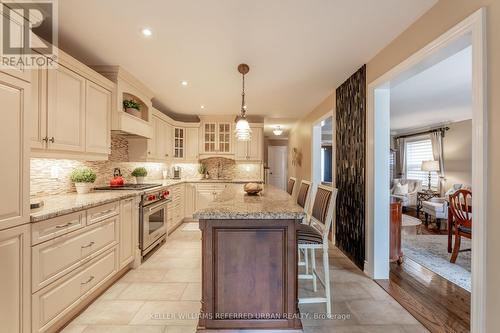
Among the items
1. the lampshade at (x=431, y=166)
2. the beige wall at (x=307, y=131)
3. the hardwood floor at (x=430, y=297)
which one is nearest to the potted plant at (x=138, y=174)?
the beige wall at (x=307, y=131)

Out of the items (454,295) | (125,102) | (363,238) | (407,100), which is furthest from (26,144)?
(407,100)

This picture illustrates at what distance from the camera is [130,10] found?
1.87m

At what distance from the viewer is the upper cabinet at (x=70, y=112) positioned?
1.98 meters

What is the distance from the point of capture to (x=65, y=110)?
87.8 inches

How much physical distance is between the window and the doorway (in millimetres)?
5537

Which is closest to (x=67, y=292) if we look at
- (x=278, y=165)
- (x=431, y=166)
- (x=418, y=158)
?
(x=431, y=166)

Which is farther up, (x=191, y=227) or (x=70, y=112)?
(x=70, y=112)

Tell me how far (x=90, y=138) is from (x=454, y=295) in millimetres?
4046

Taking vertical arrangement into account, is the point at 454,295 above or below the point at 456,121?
below

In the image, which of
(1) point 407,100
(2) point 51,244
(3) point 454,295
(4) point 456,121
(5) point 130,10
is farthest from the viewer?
(4) point 456,121

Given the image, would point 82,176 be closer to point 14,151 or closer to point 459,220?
point 14,151

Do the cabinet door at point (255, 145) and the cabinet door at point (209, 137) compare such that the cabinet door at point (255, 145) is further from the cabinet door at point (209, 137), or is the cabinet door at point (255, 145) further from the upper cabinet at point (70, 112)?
the upper cabinet at point (70, 112)

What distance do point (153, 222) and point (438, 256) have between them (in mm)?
4044

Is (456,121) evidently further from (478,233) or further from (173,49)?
(173,49)
